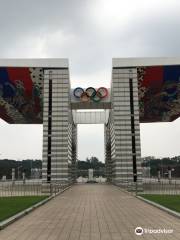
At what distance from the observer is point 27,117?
9706cm

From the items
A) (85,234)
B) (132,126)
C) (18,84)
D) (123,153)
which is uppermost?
(18,84)

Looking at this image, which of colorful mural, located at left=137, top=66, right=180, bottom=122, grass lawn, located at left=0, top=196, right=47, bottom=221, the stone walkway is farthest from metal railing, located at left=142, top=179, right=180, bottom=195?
the stone walkway

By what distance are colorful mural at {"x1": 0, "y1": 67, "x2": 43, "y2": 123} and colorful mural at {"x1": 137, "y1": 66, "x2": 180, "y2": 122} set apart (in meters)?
19.0

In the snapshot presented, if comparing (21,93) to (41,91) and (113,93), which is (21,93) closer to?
(41,91)

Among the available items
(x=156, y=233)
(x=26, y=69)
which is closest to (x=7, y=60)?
(x=26, y=69)

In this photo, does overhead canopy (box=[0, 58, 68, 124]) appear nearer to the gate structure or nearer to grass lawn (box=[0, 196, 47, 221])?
the gate structure

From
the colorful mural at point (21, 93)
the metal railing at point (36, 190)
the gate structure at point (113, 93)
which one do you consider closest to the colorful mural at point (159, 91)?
the gate structure at point (113, 93)

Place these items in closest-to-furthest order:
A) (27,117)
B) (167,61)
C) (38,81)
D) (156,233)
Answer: (156,233), (167,61), (38,81), (27,117)

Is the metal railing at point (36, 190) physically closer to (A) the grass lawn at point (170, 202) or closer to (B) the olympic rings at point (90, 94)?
(A) the grass lawn at point (170, 202)

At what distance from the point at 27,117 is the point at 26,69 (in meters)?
30.5

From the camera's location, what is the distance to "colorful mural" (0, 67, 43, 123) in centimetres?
6925

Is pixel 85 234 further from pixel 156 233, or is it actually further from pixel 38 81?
pixel 38 81

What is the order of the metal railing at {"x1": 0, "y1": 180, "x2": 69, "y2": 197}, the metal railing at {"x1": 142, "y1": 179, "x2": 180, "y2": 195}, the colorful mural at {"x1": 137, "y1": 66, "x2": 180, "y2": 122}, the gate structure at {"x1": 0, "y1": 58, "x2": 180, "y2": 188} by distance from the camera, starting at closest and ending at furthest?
the metal railing at {"x1": 0, "y1": 180, "x2": 69, "y2": 197}, the metal railing at {"x1": 142, "y1": 179, "x2": 180, "y2": 195}, the gate structure at {"x1": 0, "y1": 58, "x2": 180, "y2": 188}, the colorful mural at {"x1": 137, "y1": 66, "x2": 180, "y2": 122}

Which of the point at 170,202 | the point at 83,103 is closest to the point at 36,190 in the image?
the point at 83,103
